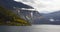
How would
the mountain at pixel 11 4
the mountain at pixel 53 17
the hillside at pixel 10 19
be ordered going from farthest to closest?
the hillside at pixel 10 19 < the mountain at pixel 11 4 < the mountain at pixel 53 17

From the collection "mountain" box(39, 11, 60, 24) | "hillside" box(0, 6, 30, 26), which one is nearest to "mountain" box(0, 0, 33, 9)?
"hillside" box(0, 6, 30, 26)

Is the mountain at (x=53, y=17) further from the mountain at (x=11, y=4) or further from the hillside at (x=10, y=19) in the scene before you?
the hillside at (x=10, y=19)

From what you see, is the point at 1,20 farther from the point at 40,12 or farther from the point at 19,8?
the point at 40,12

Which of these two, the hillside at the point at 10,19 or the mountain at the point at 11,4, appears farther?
the hillside at the point at 10,19

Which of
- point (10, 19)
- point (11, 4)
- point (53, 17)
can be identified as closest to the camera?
point (53, 17)

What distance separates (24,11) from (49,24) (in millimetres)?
1854

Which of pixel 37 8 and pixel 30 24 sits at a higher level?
pixel 37 8

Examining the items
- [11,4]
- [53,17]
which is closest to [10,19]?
[11,4]

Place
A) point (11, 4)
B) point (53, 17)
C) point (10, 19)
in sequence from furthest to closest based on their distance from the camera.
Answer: point (10, 19) → point (11, 4) → point (53, 17)

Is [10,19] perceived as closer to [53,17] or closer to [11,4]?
[11,4]

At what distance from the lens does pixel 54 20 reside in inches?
371

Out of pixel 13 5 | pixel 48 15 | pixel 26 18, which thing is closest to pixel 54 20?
pixel 48 15

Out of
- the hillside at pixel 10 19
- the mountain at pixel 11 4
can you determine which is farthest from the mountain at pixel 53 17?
the hillside at pixel 10 19

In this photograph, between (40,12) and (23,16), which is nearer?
(40,12)
